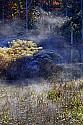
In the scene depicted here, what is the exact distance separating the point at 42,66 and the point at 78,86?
12.8 feet

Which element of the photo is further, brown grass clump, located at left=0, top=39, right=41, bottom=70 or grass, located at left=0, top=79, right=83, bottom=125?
brown grass clump, located at left=0, top=39, right=41, bottom=70

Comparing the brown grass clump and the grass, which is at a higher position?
the grass

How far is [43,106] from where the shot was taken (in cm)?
783

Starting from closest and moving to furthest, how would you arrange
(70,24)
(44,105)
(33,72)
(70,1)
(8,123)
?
(8,123) < (44,105) < (33,72) < (70,24) < (70,1)

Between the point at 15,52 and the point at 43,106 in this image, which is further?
the point at 15,52

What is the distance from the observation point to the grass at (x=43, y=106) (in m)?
7.13

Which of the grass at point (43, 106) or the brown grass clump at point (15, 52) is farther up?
the grass at point (43, 106)

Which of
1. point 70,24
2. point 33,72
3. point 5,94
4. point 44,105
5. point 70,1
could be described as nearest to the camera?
point 44,105

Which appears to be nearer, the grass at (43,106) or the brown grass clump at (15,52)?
the grass at (43,106)

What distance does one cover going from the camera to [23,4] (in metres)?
28.1

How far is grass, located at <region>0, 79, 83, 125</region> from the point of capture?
713cm

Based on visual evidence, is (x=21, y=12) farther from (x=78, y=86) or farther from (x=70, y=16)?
(x=78, y=86)

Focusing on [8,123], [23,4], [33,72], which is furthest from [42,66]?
[23,4]

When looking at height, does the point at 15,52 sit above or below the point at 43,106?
below
